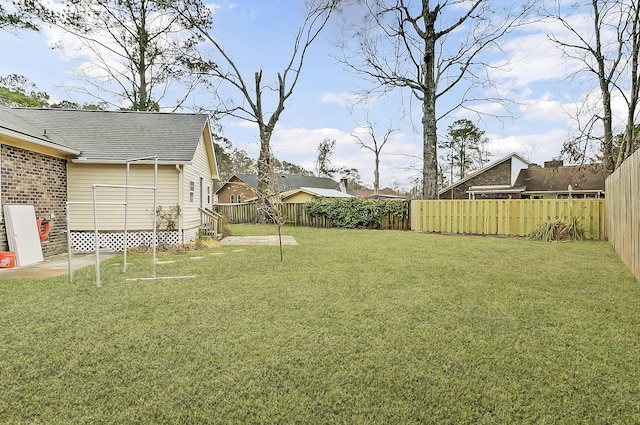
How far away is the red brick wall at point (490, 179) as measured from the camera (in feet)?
89.2

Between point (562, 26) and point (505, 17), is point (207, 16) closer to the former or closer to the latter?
point (505, 17)

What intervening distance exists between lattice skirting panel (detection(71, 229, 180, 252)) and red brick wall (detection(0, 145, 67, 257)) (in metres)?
0.45

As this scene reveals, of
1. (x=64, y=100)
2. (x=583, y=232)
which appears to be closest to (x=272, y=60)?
(x=64, y=100)

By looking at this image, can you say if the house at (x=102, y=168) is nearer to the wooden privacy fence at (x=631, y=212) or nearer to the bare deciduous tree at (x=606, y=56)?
the wooden privacy fence at (x=631, y=212)

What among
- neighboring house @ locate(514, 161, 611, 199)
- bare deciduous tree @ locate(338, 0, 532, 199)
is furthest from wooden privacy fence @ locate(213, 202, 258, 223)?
neighboring house @ locate(514, 161, 611, 199)

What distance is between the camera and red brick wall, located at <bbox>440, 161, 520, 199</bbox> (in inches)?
1070

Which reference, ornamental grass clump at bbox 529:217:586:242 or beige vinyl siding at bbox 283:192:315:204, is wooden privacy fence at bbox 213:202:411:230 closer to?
ornamental grass clump at bbox 529:217:586:242

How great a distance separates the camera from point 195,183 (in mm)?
11617

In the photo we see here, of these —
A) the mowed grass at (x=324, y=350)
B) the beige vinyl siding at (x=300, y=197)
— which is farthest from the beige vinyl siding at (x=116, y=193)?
the beige vinyl siding at (x=300, y=197)

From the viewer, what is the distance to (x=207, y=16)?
1848cm

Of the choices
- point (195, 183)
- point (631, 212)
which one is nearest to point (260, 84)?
point (195, 183)

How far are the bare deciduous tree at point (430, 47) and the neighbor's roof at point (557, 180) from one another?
11197 millimetres

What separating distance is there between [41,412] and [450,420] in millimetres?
2550

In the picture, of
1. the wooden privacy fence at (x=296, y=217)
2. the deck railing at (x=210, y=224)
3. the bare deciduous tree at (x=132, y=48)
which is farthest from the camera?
the bare deciduous tree at (x=132, y=48)
